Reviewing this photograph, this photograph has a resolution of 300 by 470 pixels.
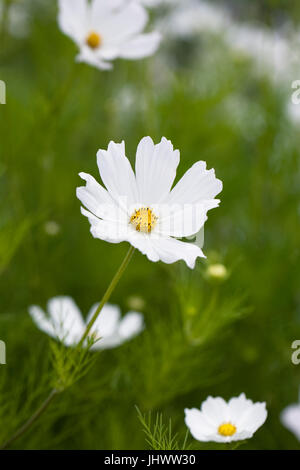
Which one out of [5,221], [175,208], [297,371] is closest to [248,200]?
[297,371]

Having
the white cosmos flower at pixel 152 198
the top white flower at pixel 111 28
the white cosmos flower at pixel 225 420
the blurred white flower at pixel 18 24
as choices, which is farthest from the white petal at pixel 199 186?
the blurred white flower at pixel 18 24

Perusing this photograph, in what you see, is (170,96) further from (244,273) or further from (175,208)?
(175,208)

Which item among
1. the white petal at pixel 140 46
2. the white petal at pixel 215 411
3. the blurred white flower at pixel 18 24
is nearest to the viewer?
the white petal at pixel 215 411

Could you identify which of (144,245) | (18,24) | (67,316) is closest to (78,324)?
(67,316)

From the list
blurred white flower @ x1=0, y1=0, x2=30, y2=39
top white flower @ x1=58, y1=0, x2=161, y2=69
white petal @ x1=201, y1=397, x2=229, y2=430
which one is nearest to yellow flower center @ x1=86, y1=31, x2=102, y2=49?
top white flower @ x1=58, y1=0, x2=161, y2=69

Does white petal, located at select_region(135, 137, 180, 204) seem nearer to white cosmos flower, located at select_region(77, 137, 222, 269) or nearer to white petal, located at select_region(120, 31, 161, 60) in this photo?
white cosmos flower, located at select_region(77, 137, 222, 269)

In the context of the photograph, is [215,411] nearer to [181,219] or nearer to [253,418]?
[253,418]

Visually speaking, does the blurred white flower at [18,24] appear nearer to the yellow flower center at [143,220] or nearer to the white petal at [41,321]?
the white petal at [41,321]
